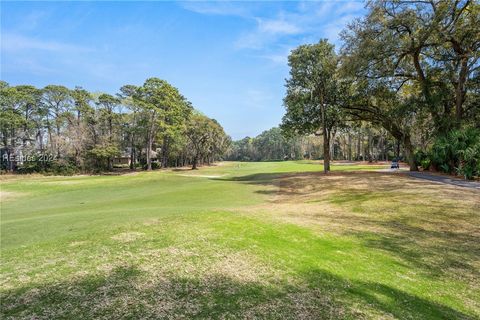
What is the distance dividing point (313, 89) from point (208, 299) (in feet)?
92.0

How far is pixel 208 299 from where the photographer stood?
396 centimetres

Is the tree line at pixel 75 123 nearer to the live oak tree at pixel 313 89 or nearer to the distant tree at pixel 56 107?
the distant tree at pixel 56 107

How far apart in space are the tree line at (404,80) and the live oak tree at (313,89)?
0.32ft

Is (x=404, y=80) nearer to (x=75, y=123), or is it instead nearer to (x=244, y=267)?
(x=244, y=267)

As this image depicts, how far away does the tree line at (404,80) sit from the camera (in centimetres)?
2041

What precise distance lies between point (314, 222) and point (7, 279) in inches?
325

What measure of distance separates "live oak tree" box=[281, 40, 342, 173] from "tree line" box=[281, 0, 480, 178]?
0.10 meters

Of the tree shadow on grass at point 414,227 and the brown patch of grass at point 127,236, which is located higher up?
the brown patch of grass at point 127,236

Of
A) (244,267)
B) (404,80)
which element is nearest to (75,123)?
(404,80)

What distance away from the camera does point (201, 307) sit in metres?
3.72

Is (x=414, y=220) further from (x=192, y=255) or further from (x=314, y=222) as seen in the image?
(x=192, y=255)

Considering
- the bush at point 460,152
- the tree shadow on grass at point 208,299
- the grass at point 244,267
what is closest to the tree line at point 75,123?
the bush at point 460,152

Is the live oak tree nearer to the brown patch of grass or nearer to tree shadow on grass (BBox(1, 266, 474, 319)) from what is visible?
the brown patch of grass

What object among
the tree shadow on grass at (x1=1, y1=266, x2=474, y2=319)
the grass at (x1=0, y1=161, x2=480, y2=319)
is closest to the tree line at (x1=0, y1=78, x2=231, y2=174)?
the grass at (x1=0, y1=161, x2=480, y2=319)
